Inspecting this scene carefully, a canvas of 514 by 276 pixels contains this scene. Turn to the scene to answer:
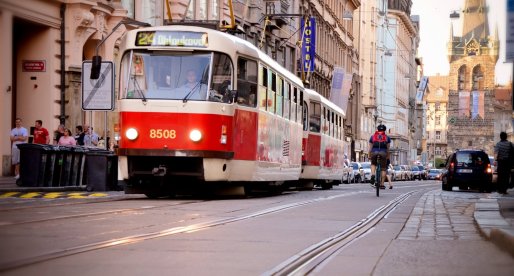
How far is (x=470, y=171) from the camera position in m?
37.7

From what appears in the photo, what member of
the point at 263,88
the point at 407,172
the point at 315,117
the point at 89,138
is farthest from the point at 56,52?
the point at 407,172

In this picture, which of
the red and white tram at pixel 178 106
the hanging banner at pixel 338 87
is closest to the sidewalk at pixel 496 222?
the red and white tram at pixel 178 106

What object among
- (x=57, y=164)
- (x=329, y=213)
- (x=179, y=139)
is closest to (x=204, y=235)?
(x=329, y=213)

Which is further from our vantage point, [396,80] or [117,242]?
[396,80]

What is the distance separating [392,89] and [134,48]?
11950 centimetres

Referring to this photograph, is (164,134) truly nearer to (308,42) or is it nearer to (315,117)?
(315,117)

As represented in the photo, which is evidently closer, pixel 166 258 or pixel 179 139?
pixel 166 258

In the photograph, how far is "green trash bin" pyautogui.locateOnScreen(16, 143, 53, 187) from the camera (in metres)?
22.9

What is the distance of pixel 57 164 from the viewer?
23859 millimetres

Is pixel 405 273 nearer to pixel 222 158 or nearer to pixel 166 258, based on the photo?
pixel 166 258

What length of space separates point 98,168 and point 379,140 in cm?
666

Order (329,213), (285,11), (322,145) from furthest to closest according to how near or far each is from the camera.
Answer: (285,11), (322,145), (329,213)

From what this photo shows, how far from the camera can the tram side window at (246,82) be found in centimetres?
2123

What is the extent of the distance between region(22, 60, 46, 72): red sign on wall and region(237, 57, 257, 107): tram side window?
10.9 metres
